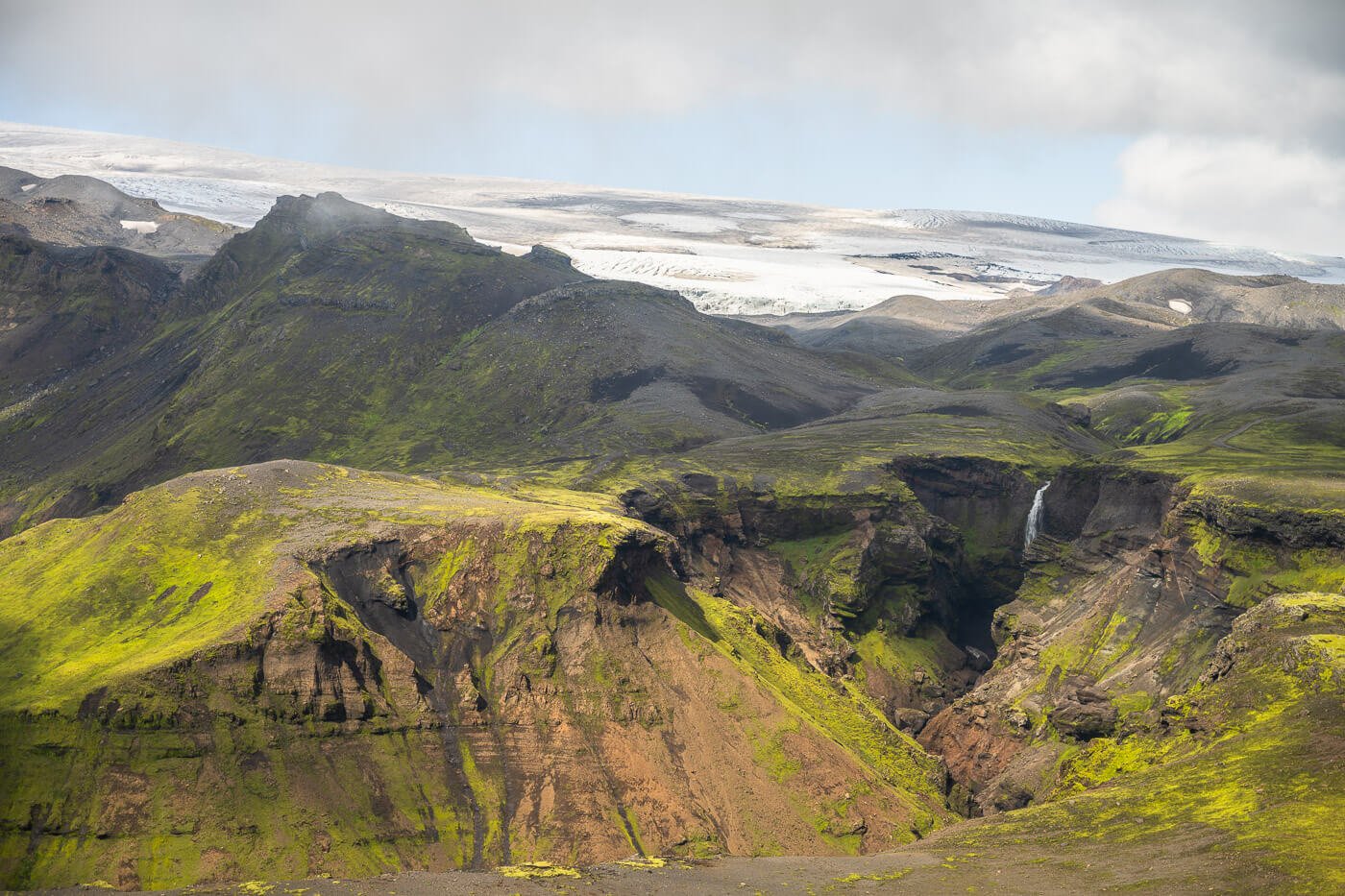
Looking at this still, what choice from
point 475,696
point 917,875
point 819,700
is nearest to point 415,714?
point 475,696

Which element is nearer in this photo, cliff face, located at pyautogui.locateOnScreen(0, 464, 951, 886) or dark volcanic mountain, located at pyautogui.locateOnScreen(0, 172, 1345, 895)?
dark volcanic mountain, located at pyautogui.locateOnScreen(0, 172, 1345, 895)

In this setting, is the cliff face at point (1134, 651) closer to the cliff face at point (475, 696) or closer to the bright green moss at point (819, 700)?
the cliff face at point (475, 696)

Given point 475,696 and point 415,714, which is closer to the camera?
point 415,714

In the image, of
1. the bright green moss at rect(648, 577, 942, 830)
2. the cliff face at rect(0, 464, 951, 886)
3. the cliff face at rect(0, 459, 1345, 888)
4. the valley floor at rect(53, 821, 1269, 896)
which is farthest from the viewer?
the bright green moss at rect(648, 577, 942, 830)

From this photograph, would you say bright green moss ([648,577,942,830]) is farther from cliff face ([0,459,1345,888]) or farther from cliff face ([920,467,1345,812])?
cliff face ([920,467,1345,812])

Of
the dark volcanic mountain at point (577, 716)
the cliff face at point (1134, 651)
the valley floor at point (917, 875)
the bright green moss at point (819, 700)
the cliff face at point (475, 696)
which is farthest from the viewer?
the cliff face at point (1134, 651)

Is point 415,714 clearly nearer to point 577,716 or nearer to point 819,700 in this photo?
point 577,716

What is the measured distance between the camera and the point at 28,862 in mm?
115875

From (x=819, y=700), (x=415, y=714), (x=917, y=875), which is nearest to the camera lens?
(x=917, y=875)

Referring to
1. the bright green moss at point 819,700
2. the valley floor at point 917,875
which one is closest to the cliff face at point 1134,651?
the bright green moss at point 819,700

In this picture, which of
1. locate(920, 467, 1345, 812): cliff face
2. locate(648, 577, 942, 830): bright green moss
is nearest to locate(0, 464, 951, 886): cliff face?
locate(648, 577, 942, 830): bright green moss

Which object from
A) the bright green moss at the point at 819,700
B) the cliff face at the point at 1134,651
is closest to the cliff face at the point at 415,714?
the bright green moss at the point at 819,700

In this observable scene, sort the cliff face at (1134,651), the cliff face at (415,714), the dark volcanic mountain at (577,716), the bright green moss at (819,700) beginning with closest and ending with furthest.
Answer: the dark volcanic mountain at (577,716) → the cliff face at (415,714) → the bright green moss at (819,700) → the cliff face at (1134,651)

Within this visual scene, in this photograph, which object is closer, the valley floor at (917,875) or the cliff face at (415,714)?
the valley floor at (917,875)
